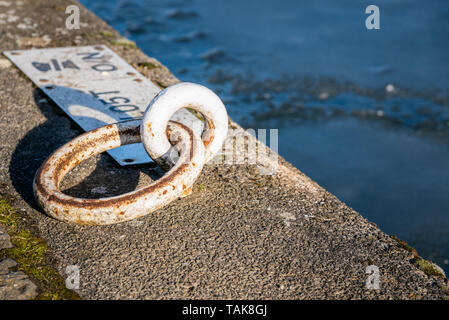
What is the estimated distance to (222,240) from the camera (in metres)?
2.10

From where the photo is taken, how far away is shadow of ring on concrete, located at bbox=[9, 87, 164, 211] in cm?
239

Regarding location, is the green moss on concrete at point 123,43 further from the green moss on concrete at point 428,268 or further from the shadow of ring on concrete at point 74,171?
the green moss on concrete at point 428,268

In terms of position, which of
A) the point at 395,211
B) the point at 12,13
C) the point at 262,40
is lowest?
the point at 395,211

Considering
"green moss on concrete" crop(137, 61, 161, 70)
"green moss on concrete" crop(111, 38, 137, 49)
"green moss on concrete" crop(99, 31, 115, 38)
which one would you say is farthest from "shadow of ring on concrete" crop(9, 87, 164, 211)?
"green moss on concrete" crop(99, 31, 115, 38)

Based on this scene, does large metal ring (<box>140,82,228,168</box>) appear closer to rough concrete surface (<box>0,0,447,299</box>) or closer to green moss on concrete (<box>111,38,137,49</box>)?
rough concrete surface (<box>0,0,447,299</box>)

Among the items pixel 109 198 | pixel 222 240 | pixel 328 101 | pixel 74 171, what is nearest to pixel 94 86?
pixel 74 171

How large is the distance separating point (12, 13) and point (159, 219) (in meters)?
3.05

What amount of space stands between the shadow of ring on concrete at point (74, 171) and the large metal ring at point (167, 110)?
30cm

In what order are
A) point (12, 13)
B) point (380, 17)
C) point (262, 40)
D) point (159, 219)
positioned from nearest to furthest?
point (159, 219), point (12, 13), point (262, 40), point (380, 17)

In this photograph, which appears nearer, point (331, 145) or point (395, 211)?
point (395, 211)

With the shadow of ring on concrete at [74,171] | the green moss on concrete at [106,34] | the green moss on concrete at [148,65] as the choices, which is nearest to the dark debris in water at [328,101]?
the green moss on concrete at [148,65]

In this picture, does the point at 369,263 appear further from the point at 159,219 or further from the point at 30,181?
the point at 30,181
